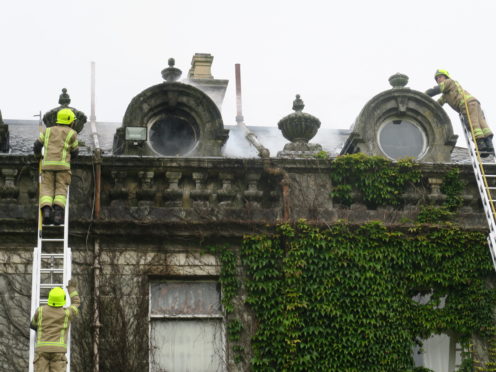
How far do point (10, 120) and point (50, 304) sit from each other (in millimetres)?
8955

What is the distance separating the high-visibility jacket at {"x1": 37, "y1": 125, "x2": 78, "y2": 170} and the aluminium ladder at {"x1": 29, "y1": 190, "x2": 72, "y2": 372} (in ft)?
1.96

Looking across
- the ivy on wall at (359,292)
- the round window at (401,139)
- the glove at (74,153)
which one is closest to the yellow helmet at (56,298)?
the glove at (74,153)

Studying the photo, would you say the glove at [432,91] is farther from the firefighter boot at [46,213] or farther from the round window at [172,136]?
the firefighter boot at [46,213]

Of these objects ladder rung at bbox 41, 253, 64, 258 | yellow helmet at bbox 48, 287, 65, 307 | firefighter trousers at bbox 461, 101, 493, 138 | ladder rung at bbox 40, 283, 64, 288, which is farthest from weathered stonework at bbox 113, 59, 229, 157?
firefighter trousers at bbox 461, 101, 493, 138

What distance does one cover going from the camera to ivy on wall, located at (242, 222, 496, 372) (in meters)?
14.6

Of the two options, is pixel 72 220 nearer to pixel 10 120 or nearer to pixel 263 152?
pixel 263 152

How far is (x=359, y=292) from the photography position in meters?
15.0

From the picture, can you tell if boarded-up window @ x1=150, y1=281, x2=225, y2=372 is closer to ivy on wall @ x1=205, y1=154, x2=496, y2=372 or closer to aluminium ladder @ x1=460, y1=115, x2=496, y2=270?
ivy on wall @ x1=205, y1=154, x2=496, y2=372

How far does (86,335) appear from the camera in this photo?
47.0ft

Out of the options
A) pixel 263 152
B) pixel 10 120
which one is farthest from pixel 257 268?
pixel 10 120

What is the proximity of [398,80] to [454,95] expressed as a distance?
1044 mm

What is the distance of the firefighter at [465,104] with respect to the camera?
16.6 m

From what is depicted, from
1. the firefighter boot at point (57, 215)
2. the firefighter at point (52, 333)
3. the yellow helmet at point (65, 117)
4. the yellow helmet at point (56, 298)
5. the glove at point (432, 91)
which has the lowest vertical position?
the firefighter at point (52, 333)

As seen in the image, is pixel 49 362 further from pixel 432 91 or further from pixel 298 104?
pixel 432 91
